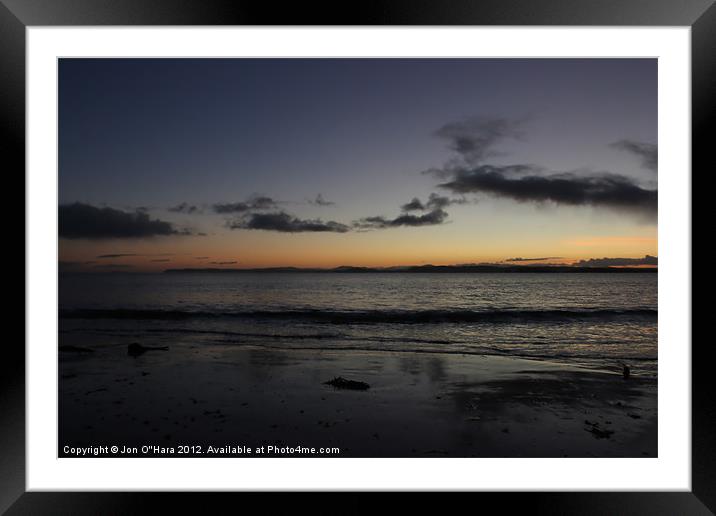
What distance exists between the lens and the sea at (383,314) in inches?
253

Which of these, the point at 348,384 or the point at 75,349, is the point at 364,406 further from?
the point at 75,349

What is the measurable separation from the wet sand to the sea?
3.26 ft

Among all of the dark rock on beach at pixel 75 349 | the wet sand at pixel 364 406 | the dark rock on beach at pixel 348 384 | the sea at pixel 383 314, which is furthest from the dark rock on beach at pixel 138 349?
the dark rock on beach at pixel 348 384

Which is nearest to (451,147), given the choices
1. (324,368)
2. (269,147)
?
(269,147)

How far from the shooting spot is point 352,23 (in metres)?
1.61

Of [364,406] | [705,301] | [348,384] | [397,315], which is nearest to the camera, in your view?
[705,301]

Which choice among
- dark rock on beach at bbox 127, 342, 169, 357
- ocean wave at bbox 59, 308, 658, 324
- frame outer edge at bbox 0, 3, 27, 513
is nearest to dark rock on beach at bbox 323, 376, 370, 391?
frame outer edge at bbox 0, 3, 27, 513

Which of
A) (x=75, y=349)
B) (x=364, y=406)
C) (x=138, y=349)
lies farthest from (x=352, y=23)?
(x=75, y=349)

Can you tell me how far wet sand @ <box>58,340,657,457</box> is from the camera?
8.74ft

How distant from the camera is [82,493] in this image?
1.70 metres

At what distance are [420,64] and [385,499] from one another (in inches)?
188

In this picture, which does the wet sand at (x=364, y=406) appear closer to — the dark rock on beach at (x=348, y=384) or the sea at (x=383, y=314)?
the dark rock on beach at (x=348, y=384)

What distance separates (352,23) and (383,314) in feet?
24.0

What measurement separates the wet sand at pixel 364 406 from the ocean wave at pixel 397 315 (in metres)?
2.48
